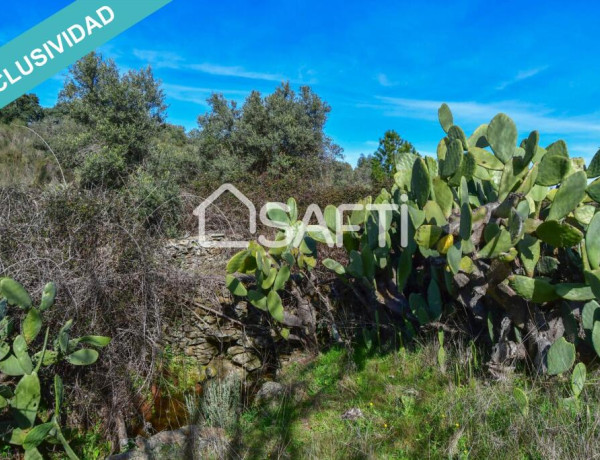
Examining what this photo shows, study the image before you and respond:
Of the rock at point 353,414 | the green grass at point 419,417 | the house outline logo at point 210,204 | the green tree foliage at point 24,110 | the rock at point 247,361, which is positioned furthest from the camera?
the green tree foliage at point 24,110

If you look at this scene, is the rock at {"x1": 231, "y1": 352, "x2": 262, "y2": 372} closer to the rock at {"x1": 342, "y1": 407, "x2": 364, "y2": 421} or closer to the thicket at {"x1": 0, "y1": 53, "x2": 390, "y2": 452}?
the thicket at {"x1": 0, "y1": 53, "x2": 390, "y2": 452}

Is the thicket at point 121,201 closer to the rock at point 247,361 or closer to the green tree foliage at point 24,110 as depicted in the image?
the rock at point 247,361

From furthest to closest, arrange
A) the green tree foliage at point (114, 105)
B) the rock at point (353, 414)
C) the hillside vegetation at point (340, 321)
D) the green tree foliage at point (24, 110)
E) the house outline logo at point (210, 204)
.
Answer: the green tree foliage at point (24, 110)
the green tree foliage at point (114, 105)
the house outline logo at point (210, 204)
the rock at point (353, 414)
the hillside vegetation at point (340, 321)

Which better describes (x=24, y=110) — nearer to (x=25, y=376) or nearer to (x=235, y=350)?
(x=235, y=350)

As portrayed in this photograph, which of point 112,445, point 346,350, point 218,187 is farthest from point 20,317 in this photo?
→ point 218,187

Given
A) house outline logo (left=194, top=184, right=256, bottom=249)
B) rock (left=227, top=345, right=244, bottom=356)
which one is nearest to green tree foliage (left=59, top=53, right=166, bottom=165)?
house outline logo (left=194, top=184, right=256, bottom=249)

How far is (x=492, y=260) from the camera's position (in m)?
2.56

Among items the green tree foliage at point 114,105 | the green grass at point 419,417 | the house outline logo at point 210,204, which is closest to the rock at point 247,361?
the green grass at point 419,417

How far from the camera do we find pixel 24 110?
68.4ft

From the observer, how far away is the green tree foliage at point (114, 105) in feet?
20.9

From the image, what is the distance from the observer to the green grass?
1776 millimetres

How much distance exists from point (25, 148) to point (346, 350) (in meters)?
12.2

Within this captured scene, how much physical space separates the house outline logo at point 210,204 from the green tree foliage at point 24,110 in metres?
18.0

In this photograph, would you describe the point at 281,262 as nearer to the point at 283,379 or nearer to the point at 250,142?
the point at 283,379
